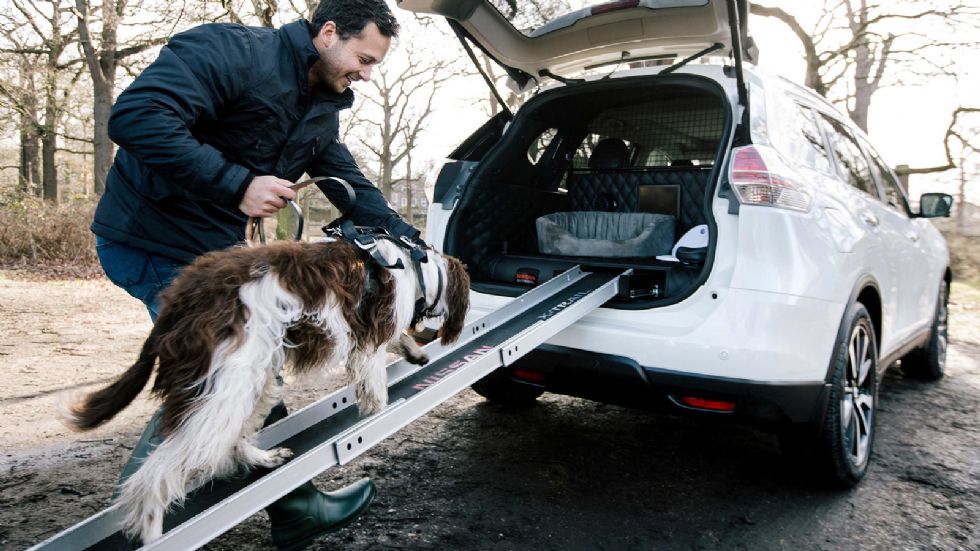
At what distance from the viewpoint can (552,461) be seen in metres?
3.51

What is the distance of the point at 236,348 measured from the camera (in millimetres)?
1824

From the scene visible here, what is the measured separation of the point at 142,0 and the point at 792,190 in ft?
51.8

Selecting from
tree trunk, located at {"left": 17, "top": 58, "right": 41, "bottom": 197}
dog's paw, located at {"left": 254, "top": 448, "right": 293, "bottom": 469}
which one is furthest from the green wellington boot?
tree trunk, located at {"left": 17, "top": 58, "right": 41, "bottom": 197}

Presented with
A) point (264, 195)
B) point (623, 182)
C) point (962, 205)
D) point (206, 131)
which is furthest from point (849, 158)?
point (962, 205)

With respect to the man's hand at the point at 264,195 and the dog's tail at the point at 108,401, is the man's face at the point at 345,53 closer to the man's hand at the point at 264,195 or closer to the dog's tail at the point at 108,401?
the man's hand at the point at 264,195

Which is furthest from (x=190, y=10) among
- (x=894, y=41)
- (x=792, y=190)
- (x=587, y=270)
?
(x=894, y=41)

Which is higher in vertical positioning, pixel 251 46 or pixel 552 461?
pixel 251 46

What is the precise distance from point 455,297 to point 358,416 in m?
0.65

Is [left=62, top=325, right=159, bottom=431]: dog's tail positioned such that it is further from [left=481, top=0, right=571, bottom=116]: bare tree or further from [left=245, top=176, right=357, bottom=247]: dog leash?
[left=481, top=0, right=571, bottom=116]: bare tree

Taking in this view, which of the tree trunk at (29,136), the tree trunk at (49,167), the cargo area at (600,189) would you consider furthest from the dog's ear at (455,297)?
the tree trunk at (49,167)

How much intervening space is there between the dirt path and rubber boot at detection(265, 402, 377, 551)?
261 millimetres

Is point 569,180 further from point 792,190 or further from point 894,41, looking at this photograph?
point 894,41

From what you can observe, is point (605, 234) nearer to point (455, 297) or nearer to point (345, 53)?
point (455, 297)

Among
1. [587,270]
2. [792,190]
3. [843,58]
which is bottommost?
[587,270]
